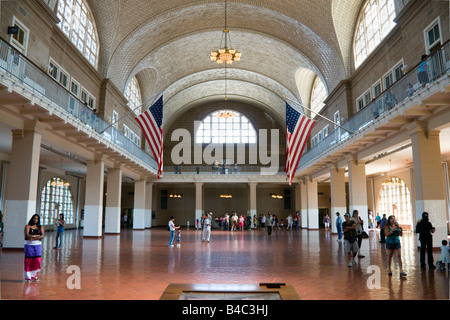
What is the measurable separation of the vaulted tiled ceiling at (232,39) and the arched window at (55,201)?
416 inches

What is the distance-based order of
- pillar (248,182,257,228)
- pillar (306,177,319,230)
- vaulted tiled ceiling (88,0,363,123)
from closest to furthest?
vaulted tiled ceiling (88,0,363,123)
pillar (306,177,319,230)
pillar (248,182,257,228)

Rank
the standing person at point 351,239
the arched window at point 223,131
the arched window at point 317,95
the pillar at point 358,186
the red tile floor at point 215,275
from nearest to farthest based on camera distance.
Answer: the red tile floor at point 215,275 → the standing person at point 351,239 → the pillar at point 358,186 → the arched window at point 317,95 → the arched window at point 223,131

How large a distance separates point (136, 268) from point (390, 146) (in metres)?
12.3

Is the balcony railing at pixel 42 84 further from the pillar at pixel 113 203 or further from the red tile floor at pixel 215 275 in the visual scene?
the red tile floor at pixel 215 275

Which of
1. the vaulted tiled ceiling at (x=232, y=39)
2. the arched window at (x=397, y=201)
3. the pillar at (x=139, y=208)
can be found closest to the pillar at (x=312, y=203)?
the arched window at (x=397, y=201)

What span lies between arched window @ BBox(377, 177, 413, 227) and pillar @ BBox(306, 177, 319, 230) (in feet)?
19.3

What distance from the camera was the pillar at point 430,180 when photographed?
1222 centimetres

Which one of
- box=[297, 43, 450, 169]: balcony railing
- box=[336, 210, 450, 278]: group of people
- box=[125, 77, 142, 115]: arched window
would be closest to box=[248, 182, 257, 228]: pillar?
box=[125, 77, 142, 115]: arched window

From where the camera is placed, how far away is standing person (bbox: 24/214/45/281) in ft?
22.7

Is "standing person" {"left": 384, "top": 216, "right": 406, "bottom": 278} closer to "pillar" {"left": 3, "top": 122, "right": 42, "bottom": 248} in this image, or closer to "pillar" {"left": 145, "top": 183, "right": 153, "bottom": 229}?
"pillar" {"left": 3, "top": 122, "right": 42, "bottom": 248}

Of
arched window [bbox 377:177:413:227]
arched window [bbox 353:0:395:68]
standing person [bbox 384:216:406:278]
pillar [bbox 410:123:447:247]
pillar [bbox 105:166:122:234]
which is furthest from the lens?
arched window [bbox 377:177:413:227]

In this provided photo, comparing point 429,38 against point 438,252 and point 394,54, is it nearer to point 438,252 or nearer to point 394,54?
point 394,54

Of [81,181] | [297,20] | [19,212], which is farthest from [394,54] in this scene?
[81,181]
